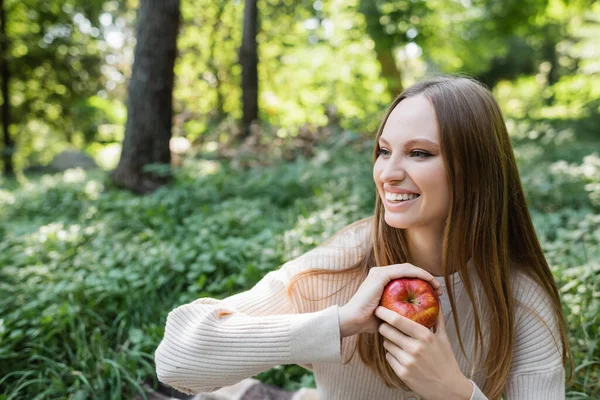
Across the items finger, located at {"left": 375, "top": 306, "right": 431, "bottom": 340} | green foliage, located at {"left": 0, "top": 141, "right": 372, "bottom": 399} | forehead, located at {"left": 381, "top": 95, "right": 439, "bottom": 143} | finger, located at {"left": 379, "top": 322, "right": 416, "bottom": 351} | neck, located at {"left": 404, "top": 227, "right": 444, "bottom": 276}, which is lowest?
green foliage, located at {"left": 0, "top": 141, "right": 372, "bottom": 399}

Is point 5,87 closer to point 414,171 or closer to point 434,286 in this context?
point 414,171

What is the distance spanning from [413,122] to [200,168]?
554cm

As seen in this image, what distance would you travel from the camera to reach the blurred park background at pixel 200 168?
8.87 feet

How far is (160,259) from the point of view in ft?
11.0

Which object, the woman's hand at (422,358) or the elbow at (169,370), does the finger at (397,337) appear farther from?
the elbow at (169,370)

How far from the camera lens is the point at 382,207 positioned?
67.2 inches

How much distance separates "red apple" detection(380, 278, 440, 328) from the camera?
133 cm

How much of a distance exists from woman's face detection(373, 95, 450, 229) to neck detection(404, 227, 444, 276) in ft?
0.35

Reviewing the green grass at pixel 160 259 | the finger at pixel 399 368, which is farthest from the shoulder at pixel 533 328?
the green grass at pixel 160 259

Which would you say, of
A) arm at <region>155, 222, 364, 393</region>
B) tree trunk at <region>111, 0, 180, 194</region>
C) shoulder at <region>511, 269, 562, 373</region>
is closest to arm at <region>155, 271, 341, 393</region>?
arm at <region>155, 222, 364, 393</region>

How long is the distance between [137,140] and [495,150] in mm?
5381

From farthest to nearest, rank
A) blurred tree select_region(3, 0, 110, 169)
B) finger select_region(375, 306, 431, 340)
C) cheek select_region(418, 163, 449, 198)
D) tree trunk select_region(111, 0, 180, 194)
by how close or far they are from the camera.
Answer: blurred tree select_region(3, 0, 110, 169) → tree trunk select_region(111, 0, 180, 194) → cheek select_region(418, 163, 449, 198) → finger select_region(375, 306, 431, 340)

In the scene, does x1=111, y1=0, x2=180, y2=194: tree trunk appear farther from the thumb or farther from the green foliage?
the thumb

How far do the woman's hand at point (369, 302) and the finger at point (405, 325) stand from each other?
0.19 ft
